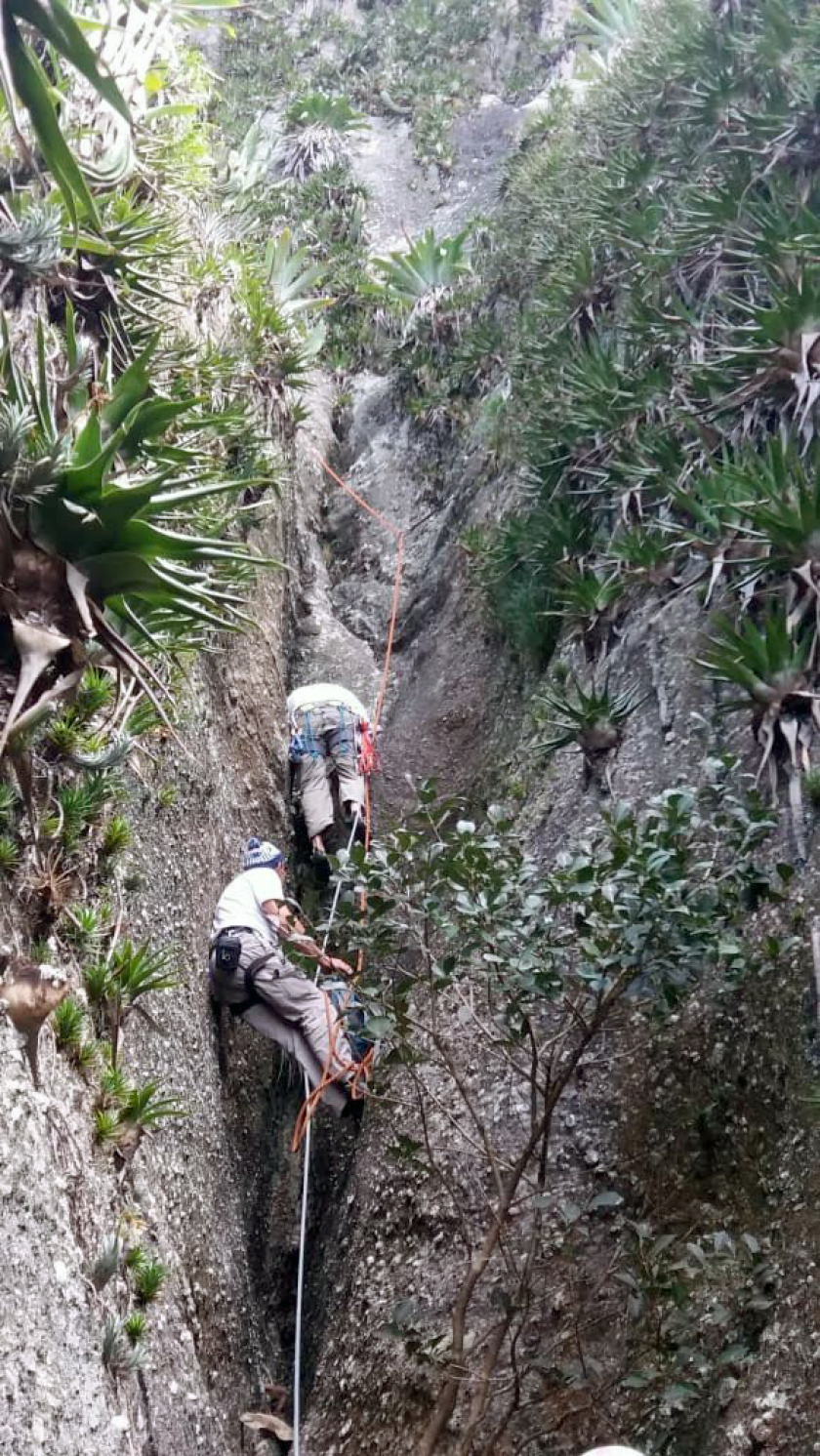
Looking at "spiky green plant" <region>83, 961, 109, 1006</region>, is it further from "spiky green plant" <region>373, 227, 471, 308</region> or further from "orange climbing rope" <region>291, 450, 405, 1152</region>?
"spiky green plant" <region>373, 227, 471, 308</region>

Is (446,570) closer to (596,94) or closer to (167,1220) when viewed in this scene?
(596,94)

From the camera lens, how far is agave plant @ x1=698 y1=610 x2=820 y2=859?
5828 millimetres

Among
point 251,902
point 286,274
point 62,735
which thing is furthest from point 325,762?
point 286,274

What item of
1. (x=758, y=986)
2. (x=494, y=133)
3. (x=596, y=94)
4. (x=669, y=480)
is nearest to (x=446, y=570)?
(x=669, y=480)

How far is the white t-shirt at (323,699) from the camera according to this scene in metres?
9.34

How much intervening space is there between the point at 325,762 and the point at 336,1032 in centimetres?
270

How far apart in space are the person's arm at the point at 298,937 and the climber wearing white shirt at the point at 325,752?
4.99 ft

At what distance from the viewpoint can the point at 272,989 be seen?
266 inches

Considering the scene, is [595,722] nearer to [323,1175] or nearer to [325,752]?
[325,752]

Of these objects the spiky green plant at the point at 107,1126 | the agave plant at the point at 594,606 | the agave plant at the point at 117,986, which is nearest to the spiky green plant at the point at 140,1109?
the spiky green plant at the point at 107,1126

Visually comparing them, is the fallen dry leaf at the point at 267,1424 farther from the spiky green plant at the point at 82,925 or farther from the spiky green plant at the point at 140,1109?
the spiky green plant at the point at 82,925

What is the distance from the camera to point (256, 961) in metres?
6.78

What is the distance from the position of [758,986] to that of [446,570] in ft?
23.1

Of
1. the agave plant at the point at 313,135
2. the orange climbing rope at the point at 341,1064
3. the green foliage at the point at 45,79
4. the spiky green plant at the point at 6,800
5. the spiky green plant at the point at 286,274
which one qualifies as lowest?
the orange climbing rope at the point at 341,1064
